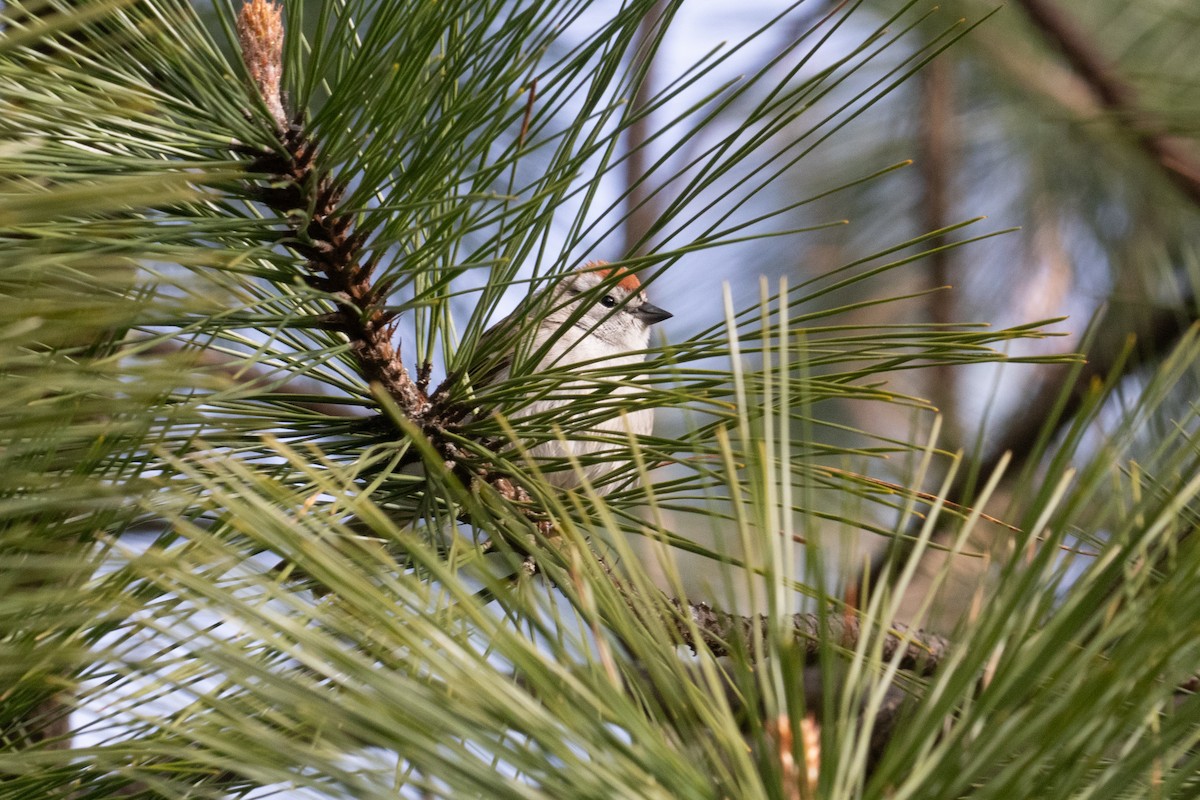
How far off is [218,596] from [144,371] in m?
0.18

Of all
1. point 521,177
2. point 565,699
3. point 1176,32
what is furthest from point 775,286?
point 565,699

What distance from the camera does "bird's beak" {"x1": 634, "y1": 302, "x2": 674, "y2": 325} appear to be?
3186 millimetres

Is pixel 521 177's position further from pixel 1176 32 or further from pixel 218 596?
pixel 218 596

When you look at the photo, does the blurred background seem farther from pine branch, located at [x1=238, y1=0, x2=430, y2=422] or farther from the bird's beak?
pine branch, located at [x1=238, y1=0, x2=430, y2=422]

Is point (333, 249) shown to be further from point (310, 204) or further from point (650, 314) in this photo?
point (650, 314)

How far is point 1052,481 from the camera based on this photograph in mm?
740

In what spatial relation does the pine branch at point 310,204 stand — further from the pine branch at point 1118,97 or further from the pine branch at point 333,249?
the pine branch at point 1118,97

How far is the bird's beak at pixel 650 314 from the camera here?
10.5ft

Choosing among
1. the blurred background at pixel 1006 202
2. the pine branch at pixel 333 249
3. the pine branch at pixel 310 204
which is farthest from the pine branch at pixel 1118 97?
the pine branch at pixel 310 204

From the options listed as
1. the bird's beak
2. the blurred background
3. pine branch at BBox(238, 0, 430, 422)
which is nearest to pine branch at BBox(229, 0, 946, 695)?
pine branch at BBox(238, 0, 430, 422)

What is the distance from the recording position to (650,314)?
10.6 ft

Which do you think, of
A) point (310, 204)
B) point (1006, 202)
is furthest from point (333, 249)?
point (1006, 202)

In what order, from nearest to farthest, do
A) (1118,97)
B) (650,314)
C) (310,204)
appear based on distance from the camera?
(310,204), (1118,97), (650,314)

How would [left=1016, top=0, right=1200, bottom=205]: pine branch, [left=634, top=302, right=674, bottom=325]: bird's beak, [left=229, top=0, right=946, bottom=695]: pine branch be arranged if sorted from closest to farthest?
[left=229, top=0, right=946, bottom=695]: pine branch
[left=1016, top=0, right=1200, bottom=205]: pine branch
[left=634, top=302, right=674, bottom=325]: bird's beak
